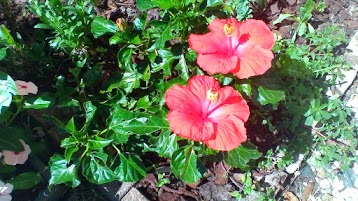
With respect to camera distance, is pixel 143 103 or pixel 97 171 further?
pixel 143 103

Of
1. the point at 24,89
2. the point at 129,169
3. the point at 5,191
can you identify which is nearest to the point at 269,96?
the point at 129,169

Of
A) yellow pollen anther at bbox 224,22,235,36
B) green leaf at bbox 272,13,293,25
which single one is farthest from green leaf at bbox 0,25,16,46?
green leaf at bbox 272,13,293,25

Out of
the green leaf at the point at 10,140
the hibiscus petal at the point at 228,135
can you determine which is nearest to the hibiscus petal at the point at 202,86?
the hibiscus petal at the point at 228,135

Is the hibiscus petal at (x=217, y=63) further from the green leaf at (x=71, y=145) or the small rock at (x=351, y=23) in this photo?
the small rock at (x=351, y=23)

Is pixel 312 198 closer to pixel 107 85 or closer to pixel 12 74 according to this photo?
pixel 107 85

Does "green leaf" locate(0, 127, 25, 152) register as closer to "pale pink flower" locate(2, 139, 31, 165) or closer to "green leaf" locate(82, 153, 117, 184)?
"pale pink flower" locate(2, 139, 31, 165)

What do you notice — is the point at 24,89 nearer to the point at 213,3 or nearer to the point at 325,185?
the point at 213,3
